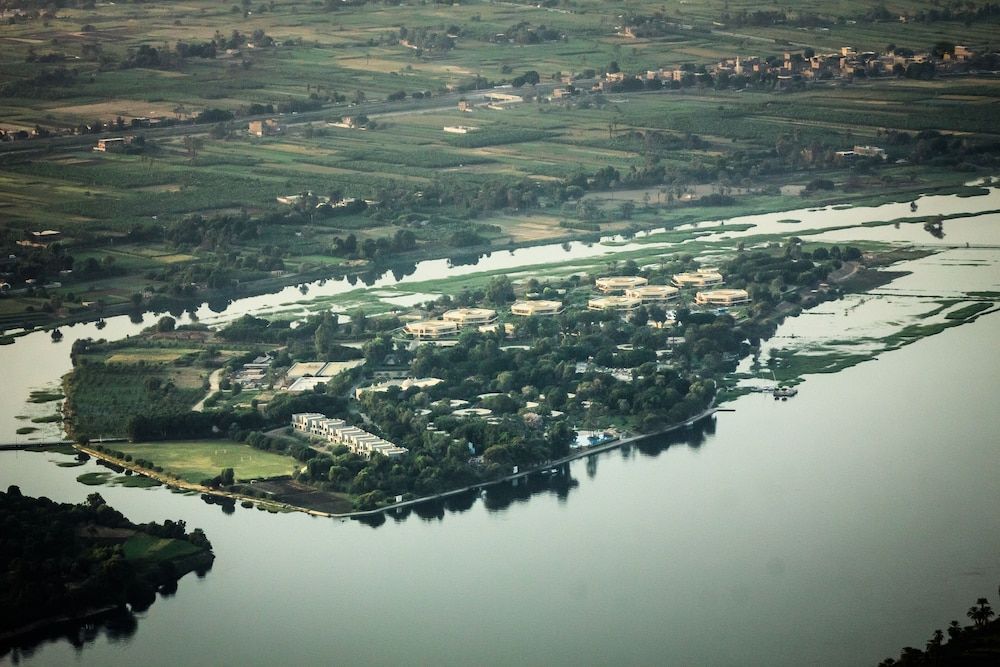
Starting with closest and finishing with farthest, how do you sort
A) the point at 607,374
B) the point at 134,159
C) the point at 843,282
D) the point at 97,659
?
the point at 97,659 → the point at 607,374 → the point at 843,282 → the point at 134,159

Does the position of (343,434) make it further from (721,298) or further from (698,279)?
(698,279)

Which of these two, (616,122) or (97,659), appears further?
(616,122)

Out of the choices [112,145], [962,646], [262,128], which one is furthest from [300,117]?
[962,646]

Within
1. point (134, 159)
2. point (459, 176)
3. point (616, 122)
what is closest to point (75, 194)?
point (134, 159)

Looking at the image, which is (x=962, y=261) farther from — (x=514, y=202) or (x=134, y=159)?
(x=134, y=159)

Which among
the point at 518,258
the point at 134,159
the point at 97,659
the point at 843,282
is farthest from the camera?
the point at 134,159

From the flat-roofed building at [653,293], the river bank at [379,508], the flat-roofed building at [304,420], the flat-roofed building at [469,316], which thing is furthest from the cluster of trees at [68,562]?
the flat-roofed building at [653,293]

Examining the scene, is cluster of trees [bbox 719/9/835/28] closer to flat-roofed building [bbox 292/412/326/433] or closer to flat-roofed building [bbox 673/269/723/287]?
flat-roofed building [bbox 673/269/723/287]
